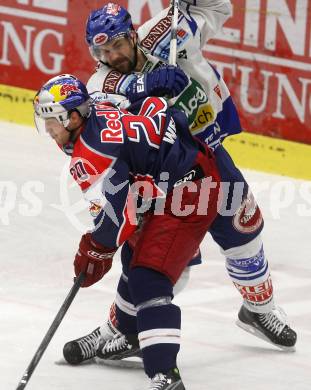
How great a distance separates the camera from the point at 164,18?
5.20 m

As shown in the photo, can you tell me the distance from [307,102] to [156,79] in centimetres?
305

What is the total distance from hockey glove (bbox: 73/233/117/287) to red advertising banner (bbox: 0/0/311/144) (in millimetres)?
3482

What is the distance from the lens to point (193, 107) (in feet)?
16.5

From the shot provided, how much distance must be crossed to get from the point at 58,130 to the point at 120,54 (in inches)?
26.9

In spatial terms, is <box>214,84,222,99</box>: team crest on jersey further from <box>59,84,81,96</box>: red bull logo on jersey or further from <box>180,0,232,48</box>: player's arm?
<box>59,84,81,96</box>: red bull logo on jersey

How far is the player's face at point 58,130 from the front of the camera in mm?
4340

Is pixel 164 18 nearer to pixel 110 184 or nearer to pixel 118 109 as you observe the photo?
pixel 118 109

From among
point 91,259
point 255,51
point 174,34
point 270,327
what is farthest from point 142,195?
point 255,51

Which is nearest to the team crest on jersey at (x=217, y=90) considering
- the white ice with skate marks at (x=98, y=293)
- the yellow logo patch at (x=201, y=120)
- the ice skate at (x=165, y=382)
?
the yellow logo patch at (x=201, y=120)

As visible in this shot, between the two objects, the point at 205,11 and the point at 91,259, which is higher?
the point at 205,11

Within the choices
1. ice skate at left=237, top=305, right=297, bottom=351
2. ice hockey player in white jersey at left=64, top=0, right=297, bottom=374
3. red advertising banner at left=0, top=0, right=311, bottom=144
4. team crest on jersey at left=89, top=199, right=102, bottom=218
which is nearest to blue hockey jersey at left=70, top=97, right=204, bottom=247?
team crest on jersey at left=89, top=199, right=102, bottom=218

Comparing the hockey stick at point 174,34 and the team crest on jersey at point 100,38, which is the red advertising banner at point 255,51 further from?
the team crest on jersey at point 100,38

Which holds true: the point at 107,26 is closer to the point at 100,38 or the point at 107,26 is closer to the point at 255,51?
the point at 100,38

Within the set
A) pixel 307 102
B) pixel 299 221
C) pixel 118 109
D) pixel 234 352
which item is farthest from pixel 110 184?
pixel 307 102
